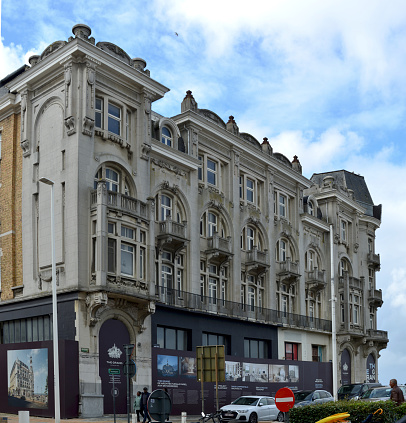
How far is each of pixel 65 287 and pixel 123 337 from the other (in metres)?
4.15

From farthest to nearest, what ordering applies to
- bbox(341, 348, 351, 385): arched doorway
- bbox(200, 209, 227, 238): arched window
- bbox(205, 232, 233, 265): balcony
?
1. bbox(341, 348, 351, 385): arched doorway
2. bbox(200, 209, 227, 238): arched window
3. bbox(205, 232, 233, 265): balcony

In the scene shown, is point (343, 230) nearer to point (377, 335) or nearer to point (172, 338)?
point (377, 335)

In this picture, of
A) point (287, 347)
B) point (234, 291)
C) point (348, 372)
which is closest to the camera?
point (234, 291)

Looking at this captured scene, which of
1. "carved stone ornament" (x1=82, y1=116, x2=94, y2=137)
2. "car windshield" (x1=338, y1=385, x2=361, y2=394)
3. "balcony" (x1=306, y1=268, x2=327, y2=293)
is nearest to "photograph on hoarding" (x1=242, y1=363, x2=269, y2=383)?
"car windshield" (x1=338, y1=385, x2=361, y2=394)

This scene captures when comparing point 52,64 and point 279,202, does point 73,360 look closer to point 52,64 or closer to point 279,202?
point 52,64

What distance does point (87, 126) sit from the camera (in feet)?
117

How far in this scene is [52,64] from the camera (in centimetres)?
3694

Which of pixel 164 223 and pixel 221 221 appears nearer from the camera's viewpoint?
pixel 164 223

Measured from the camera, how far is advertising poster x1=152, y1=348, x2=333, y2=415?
38312mm

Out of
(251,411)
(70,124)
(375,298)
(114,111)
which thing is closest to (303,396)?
(251,411)

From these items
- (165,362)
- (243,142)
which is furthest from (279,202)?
(165,362)

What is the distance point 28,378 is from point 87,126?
1255cm

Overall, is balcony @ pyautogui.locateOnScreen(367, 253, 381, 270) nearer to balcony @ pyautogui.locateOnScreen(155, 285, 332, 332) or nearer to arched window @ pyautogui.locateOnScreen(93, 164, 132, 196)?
balcony @ pyautogui.locateOnScreen(155, 285, 332, 332)

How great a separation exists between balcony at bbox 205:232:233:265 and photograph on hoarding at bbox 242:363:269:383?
22.2 feet
